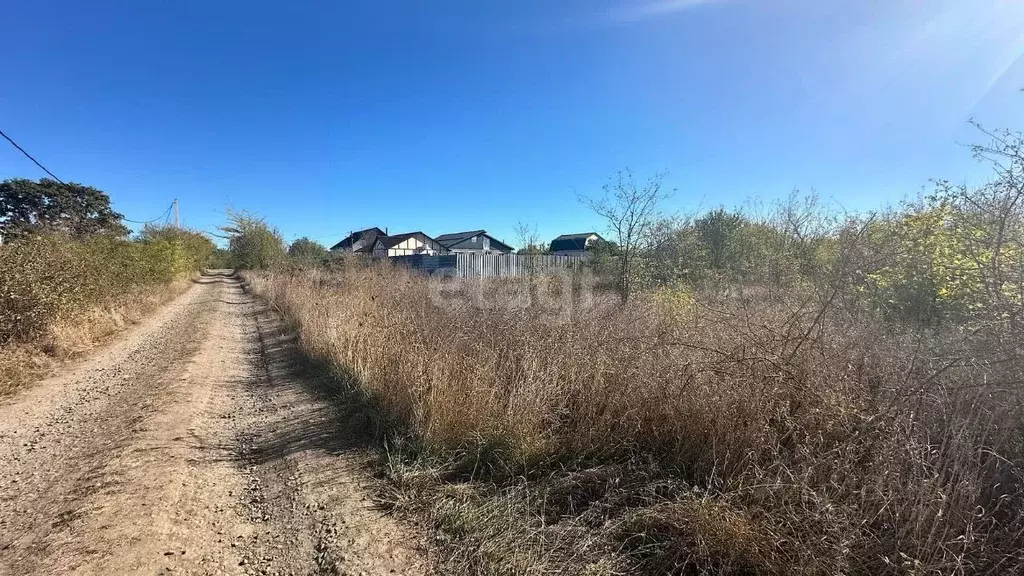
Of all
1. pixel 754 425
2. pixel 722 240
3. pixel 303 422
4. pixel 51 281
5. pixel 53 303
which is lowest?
pixel 303 422

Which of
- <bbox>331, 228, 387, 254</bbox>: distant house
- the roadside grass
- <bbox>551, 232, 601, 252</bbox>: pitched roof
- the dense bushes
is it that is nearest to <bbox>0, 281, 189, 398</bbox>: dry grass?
the roadside grass

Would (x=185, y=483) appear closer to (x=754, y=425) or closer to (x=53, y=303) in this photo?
(x=754, y=425)

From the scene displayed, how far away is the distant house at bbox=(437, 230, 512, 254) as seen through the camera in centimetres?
5088

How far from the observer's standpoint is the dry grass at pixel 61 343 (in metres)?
5.00

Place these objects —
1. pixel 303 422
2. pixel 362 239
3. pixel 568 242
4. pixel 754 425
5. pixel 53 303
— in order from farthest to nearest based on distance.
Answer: pixel 362 239 < pixel 568 242 < pixel 53 303 < pixel 303 422 < pixel 754 425

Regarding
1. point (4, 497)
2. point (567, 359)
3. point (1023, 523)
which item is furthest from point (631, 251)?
point (4, 497)

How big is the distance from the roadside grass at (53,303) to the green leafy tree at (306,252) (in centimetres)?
987

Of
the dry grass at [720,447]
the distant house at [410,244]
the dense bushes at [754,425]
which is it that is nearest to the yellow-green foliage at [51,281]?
the dense bushes at [754,425]

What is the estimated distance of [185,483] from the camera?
109 inches

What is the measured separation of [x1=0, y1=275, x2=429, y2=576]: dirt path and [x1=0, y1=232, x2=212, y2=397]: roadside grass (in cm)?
78

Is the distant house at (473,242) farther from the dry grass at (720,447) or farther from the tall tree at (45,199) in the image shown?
the dry grass at (720,447)

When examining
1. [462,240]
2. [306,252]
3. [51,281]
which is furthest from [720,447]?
[462,240]

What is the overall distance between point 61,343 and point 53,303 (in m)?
0.65

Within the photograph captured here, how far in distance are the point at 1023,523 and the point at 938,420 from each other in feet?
1.61
